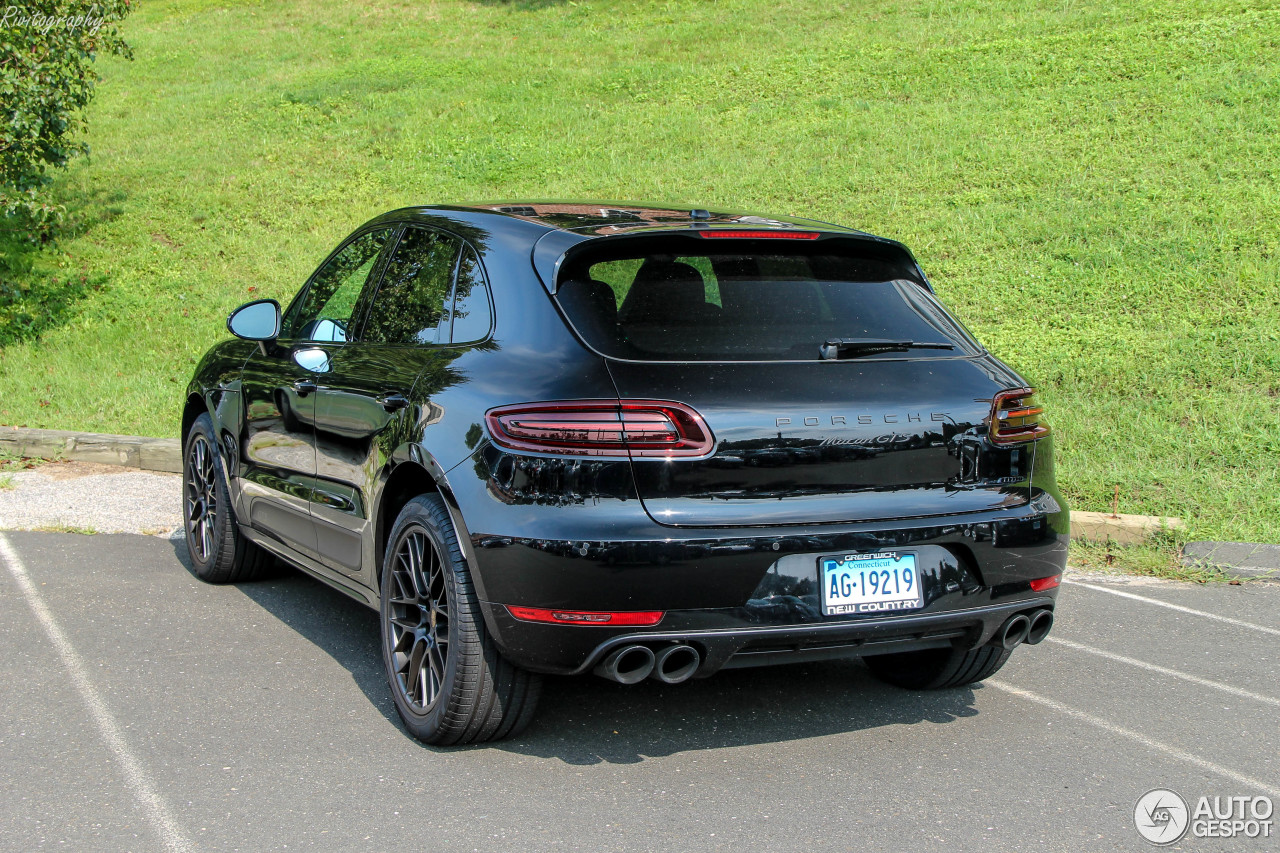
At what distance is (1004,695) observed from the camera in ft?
14.7

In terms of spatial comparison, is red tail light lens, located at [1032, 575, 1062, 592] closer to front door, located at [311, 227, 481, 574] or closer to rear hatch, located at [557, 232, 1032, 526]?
rear hatch, located at [557, 232, 1032, 526]

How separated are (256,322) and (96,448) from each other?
16.4 ft

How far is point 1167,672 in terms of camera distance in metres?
4.79

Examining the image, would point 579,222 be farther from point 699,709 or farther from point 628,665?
point 699,709

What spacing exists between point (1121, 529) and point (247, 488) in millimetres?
4749

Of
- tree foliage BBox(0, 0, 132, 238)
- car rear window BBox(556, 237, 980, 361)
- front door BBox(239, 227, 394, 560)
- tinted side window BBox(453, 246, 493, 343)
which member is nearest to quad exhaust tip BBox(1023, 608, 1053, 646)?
car rear window BBox(556, 237, 980, 361)

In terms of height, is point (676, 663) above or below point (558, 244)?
below

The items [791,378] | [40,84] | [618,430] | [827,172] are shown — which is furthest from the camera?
[827,172]

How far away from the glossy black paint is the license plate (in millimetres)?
39

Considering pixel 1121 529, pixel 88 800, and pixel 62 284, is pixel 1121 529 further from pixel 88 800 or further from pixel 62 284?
pixel 62 284

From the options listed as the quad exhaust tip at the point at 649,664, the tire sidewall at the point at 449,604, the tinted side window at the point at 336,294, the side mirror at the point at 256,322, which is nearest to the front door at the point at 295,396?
the tinted side window at the point at 336,294

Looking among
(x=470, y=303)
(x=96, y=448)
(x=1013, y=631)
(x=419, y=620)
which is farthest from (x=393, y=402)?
(x=96, y=448)

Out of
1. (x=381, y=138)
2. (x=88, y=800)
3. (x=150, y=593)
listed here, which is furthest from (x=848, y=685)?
(x=381, y=138)

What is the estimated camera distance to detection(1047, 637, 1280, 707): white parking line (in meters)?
4.49
